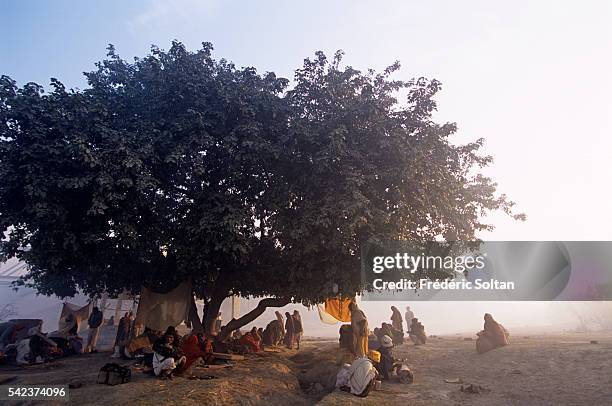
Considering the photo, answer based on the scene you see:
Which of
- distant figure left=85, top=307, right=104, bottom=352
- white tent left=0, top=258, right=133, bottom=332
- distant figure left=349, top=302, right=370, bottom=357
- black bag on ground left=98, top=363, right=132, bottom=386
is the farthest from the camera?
white tent left=0, top=258, right=133, bottom=332

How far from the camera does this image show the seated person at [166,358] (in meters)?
10.9

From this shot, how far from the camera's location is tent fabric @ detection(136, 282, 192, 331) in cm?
1515

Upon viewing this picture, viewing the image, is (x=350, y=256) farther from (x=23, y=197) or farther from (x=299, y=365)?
(x=23, y=197)

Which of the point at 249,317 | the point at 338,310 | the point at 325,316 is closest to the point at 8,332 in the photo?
the point at 249,317

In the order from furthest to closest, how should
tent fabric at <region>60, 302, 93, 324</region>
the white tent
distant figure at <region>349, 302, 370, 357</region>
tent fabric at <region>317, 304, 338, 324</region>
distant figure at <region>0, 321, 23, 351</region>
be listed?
the white tent < tent fabric at <region>317, 304, 338, 324</region> < tent fabric at <region>60, 302, 93, 324</region> < distant figure at <region>0, 321, 23, 351</region> < distant figure at <region>349, 302, 370, 357</region>

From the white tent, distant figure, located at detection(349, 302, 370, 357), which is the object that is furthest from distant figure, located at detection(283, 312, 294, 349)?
the white tent

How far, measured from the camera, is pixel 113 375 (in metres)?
10.3

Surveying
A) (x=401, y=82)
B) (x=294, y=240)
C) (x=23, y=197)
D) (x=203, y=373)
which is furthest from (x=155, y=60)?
(x=203, y=373)

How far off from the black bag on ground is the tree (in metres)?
3.42

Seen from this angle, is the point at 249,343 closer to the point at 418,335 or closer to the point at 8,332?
the point at 8,332

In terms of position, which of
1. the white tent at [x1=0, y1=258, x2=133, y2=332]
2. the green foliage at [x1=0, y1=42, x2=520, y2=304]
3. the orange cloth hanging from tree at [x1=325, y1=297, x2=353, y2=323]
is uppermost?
the green foliage at [x1=0, y1=42, x2=520, y2=304]

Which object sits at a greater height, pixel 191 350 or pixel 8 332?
pixel 191 350

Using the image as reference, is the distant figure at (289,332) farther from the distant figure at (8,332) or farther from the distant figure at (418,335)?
the distant figure at (8,332)

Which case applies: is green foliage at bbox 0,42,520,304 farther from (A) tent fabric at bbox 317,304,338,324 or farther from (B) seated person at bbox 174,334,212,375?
(A) tent fabric at bbox 317,304,338,324
